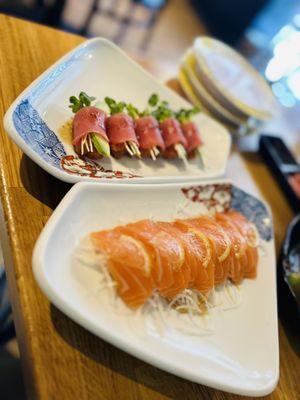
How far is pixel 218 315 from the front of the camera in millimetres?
1201

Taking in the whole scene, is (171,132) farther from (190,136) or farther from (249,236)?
(249,236)

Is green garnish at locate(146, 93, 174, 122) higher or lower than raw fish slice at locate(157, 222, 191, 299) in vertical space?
higher

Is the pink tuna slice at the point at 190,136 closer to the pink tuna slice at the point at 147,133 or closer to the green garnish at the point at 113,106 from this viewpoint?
the pink tuna slice at the point at 147,133

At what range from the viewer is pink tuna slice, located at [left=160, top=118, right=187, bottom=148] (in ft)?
5.14

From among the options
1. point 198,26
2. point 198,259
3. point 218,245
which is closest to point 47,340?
point 198,259

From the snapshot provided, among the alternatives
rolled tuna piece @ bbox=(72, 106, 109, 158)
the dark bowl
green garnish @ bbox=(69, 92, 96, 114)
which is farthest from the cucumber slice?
the dark bowl

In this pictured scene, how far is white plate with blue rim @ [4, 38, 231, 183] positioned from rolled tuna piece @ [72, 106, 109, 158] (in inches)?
1.2

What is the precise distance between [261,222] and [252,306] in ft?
1.50

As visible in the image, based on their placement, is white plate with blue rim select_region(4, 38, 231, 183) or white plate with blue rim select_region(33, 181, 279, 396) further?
white plate with blue rim select_region(4, 38, 231, 183)

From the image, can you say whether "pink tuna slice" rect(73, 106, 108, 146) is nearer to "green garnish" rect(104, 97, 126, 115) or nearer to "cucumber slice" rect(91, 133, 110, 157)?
"cucumber slice" rect(91, 133, 110, 157)

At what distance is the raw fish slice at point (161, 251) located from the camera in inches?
39.9

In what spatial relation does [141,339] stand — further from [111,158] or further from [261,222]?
[261,222]

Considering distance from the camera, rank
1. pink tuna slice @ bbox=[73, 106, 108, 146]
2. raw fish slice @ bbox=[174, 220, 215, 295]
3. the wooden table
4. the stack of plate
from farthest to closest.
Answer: the stack of plate, pink tuna slice @ bbox=[73, 106, 108, 146], raw fish slice @ bbox=[174, 220, 215, 295], the wooden table

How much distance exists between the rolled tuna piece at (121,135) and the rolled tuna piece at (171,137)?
0.67 feet
